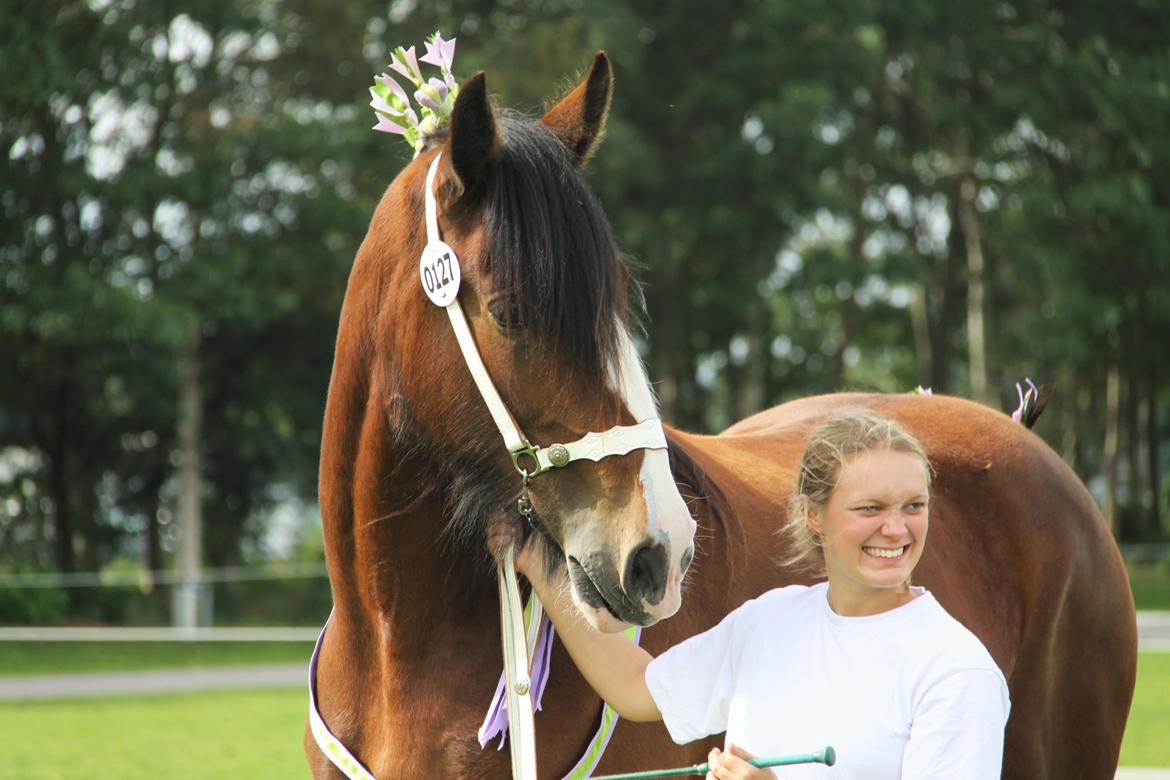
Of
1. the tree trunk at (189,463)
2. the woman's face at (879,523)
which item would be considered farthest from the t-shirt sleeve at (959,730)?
the tree trunk at (189,463)

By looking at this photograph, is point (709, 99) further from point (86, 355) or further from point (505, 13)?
point (86, 355)

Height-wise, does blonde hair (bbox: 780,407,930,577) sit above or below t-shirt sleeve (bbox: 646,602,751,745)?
above

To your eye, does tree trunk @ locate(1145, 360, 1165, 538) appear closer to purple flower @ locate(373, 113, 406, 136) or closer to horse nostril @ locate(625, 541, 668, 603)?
purple flower @ locate(373, 113, 406, 136)

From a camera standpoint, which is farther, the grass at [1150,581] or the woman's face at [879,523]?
the grass at [1150,581]

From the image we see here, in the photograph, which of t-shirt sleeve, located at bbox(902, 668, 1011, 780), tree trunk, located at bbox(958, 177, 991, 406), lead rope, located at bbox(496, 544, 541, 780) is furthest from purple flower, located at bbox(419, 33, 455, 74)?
tree trunk, located at bbox(958, 177, 991, 406)

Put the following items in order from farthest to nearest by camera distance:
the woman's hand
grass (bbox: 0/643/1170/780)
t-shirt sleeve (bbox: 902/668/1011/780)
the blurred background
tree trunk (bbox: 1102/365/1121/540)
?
tree trunk (bbox: 1102/365/1121/540), the blurred background, grass (bbox: 0/643/1170/780), the woman's hand, t-shirt sleeve (bbox: 902/668/1011/780)

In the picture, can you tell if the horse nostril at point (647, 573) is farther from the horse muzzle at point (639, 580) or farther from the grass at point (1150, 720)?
the grass at point (1150, 720)

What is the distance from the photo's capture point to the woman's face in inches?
89.1

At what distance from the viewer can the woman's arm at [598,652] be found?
2.64 metres

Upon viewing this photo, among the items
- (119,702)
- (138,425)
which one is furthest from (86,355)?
(119,702)

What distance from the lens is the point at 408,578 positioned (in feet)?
9.12

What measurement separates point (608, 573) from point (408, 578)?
581 mm

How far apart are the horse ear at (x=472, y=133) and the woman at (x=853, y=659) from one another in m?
0.89

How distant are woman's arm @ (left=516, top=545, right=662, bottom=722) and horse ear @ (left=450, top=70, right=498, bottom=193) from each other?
0.80 m
